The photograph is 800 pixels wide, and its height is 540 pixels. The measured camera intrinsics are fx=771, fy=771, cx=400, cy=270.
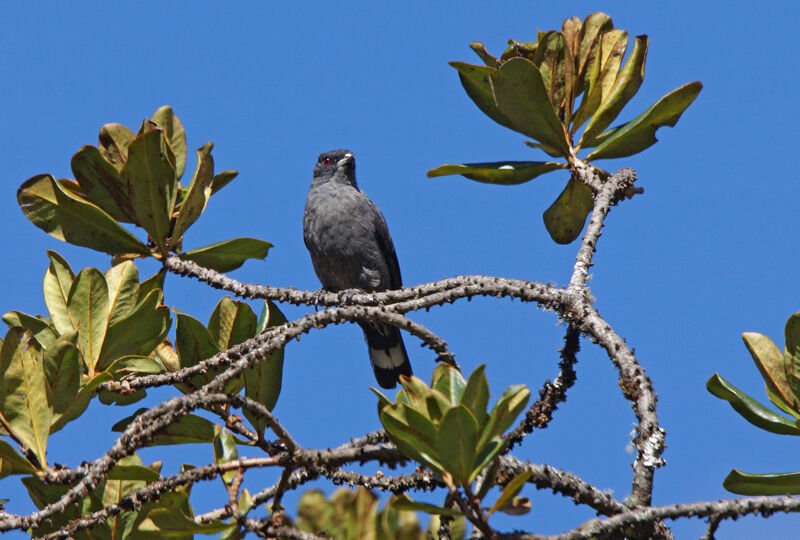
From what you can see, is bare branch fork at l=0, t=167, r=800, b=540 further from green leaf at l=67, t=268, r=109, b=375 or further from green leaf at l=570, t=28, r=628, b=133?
green leaf at l=570, t=28, r=628, b=133

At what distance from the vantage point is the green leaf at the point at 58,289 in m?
2.94

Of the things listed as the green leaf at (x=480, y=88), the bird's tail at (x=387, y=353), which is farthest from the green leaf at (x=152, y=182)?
the bird's tail at (x=387, y=353)

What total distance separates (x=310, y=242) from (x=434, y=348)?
14.2 ft

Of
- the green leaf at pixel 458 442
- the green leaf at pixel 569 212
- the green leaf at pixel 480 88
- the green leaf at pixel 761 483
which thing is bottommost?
the green leaf at pixel 458 442

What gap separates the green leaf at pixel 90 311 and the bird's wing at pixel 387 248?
4.20 m

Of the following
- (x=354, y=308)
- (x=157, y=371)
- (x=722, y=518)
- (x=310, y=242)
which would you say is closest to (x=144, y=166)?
(x=157, y=371)

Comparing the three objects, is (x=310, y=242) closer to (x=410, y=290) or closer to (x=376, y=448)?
→ (x=410, y=290)

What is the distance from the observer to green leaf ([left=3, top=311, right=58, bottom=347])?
2951 millimetres

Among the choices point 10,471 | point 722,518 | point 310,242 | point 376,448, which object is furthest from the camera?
point 310,242

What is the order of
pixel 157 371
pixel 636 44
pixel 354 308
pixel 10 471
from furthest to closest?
1. pixel 636 44
2. pixel 157 371
3. pixel 354 308
4. pixel 10 471

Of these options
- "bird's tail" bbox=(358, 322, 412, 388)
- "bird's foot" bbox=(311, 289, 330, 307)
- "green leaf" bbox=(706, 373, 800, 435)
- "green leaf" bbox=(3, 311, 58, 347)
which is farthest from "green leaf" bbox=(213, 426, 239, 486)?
"bird's tail" bbox=(358, 322, 412, 388)

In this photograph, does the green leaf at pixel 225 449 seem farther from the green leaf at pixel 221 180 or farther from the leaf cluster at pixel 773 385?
the green leaf at pixel 221 180

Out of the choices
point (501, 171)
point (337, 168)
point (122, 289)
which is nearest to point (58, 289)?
point (122, 289)

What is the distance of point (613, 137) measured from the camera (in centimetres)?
316
